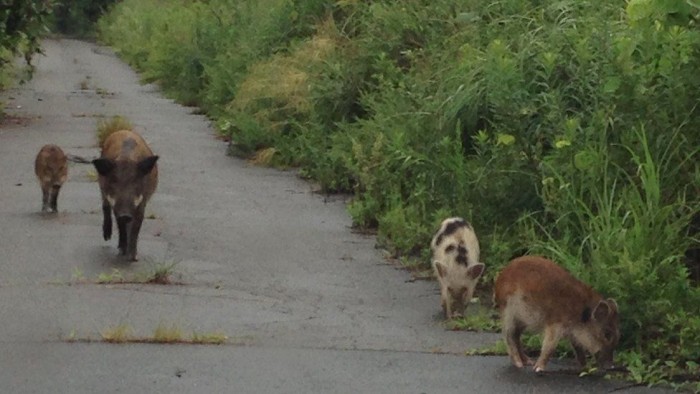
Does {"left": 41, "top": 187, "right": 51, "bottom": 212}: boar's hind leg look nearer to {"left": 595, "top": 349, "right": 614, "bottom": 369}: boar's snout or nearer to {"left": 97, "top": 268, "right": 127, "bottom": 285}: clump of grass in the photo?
{"left": 97, "top": 268, "right": 127, "bottom": 285}: clump of grass

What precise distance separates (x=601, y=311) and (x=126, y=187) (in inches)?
224

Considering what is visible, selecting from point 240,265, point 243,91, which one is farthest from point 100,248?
point 243,91

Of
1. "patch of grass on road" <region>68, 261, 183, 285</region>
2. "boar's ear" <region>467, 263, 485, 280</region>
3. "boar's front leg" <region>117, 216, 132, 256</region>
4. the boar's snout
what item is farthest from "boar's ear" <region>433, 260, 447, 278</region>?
"boar's front leg" <region>117, 216, 132, 256</region>

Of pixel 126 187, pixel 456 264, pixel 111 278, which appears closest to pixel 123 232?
pixel 126 187

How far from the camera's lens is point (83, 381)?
→ 28.1ft

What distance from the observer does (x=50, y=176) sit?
15.7 metres

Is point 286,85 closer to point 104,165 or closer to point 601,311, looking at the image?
point 104,165

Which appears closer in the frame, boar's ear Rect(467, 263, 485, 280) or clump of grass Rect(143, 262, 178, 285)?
boar's ear Rect(467, 263, 485, 280)

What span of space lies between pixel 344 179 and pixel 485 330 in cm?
736

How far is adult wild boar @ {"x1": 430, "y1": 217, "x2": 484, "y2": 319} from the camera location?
1071 centimetres

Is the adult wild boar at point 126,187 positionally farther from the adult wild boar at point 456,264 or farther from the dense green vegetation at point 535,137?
the adult wild boar at point 456,264

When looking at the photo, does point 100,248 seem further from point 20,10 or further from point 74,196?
point 20,10

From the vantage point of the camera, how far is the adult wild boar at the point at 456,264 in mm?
10711

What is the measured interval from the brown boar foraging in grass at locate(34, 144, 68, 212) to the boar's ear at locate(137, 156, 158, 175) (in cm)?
271
